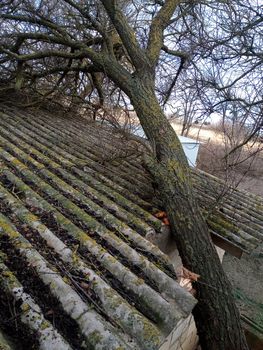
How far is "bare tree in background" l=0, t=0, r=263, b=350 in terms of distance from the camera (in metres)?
3.06

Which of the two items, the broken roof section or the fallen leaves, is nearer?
the broken roof section

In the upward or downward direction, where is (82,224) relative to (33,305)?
upward

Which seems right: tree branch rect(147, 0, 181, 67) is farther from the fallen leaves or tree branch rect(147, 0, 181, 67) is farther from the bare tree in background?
the fallen leaves

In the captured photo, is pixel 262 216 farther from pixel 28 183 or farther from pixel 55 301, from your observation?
pixel 55 301

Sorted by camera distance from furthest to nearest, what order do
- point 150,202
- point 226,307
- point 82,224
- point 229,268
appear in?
point 229,268, point 150,202, point 226,307, point 82,224

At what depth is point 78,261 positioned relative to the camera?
6.83ft

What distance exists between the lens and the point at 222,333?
302 cm

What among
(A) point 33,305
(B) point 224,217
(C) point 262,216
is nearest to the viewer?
(A) point 33,305

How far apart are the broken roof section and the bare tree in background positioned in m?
0.52

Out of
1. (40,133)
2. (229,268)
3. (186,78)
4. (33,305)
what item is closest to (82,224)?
(33,305)

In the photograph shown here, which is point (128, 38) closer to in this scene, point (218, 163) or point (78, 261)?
point (218, 163)

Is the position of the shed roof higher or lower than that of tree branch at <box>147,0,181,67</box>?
lower

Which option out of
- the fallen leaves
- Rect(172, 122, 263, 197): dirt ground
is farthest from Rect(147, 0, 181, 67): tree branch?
the fallen leaves

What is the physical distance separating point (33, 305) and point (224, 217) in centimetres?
302
